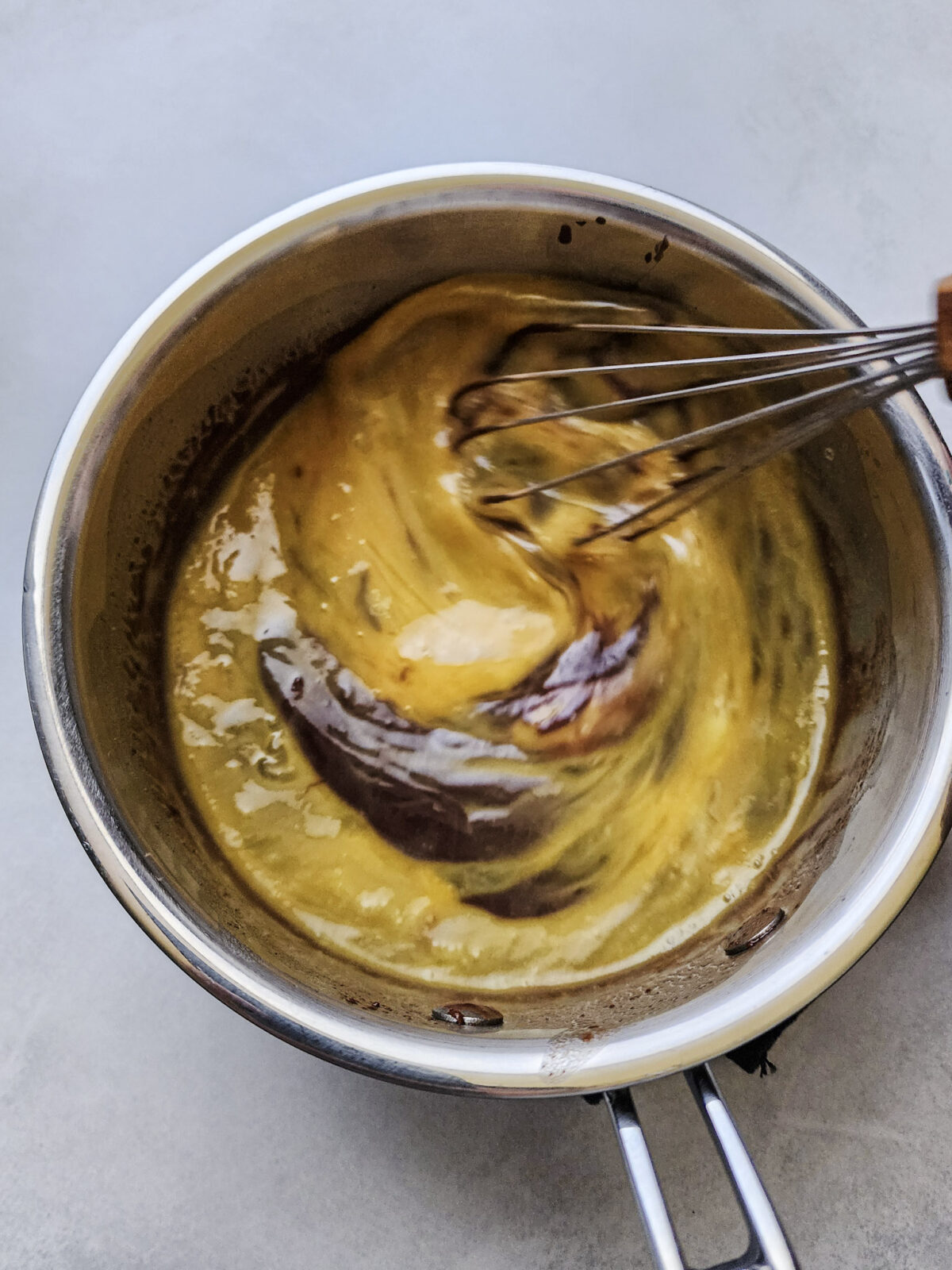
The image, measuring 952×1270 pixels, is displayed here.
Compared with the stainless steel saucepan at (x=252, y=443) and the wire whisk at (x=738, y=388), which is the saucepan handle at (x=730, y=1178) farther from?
the wire whisk at (x=738, y=388)

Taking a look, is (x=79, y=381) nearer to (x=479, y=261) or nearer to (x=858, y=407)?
(x=479, y=261)

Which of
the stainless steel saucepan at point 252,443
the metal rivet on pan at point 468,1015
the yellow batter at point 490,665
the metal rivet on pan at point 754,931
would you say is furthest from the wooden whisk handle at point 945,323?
the metal rivet on pan at point 468,1015

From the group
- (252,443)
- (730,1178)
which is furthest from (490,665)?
(730,1178)

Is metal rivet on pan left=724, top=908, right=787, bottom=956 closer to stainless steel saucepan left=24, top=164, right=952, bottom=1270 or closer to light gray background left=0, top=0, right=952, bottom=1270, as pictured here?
stainless steel saucepan left=24, top=164, right=952, bottom=1270

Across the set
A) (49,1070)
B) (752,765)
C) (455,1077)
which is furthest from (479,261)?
(49,1070)

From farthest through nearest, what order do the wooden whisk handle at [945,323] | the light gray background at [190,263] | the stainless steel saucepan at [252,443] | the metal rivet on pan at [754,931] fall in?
the light gray background at [190,263] < the metal rivet on pan at [754,931] < the stainless steel saucepan at [252,443] < the wooden whisk handle at [945,323]

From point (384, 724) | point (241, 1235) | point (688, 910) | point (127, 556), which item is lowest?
point (241, 1235)

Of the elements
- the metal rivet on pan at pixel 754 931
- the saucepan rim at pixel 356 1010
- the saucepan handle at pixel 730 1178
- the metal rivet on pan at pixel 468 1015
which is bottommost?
the saucepan handle at pixel 730 1178

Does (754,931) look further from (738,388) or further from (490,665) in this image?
(738,388)
